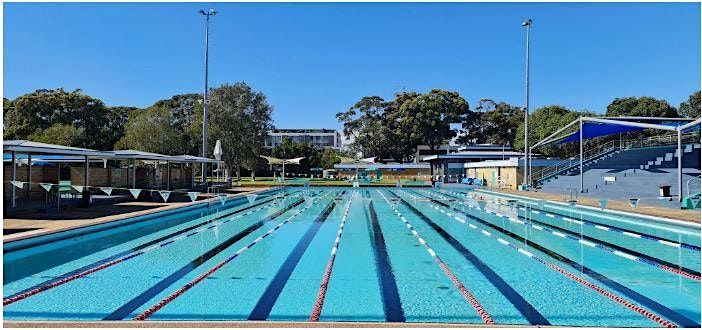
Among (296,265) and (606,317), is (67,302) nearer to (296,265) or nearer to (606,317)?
(296,265)

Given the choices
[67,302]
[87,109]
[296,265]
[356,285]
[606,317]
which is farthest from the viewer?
[87,109]

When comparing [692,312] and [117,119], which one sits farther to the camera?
[117,119]

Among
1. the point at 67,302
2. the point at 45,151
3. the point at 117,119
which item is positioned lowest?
the point at 67,302

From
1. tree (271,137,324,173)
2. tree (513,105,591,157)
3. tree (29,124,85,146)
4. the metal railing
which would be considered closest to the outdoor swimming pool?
the metal railing

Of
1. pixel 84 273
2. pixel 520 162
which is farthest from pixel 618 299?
pixel 520 162

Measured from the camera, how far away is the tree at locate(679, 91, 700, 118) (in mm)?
38188

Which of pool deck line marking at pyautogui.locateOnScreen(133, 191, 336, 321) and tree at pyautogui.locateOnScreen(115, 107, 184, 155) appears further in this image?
tree at pyautogui.locateOnScreen(115, 107, 184, 155)

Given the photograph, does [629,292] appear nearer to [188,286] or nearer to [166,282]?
[188,286]

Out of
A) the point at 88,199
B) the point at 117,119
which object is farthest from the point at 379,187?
the point at 117,119

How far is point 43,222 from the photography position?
394 inches

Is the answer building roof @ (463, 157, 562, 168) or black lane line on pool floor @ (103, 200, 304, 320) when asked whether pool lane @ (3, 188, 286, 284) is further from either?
building roof @ (463, 157, 562, 168)

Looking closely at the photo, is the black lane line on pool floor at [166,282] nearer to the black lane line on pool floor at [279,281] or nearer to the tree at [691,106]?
the black lane line on pool floor at [279,281]

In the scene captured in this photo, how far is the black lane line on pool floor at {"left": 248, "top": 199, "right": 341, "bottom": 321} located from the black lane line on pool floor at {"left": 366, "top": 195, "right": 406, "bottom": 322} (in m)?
1.24

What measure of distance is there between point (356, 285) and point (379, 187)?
26.6 metres
